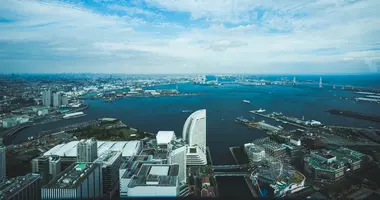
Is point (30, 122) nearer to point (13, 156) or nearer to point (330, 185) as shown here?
point (13, 156)

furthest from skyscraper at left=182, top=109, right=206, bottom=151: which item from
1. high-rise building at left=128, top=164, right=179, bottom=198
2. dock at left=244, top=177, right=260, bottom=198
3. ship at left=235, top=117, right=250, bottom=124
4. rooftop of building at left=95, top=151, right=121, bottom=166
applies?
ship at left=235, top=117, right=250, bottom=124

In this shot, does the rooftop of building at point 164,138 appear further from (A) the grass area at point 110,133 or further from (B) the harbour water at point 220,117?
(A) the grass area at point 110,133

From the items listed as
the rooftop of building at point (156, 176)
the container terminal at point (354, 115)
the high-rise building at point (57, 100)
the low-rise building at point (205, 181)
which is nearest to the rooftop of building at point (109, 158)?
the rooftop of building at point (156, 176)

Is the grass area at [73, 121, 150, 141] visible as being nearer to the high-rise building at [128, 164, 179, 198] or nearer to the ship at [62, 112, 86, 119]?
the ship at [62, 112, 86, 119]

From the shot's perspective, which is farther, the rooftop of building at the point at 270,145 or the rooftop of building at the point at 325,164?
the rooftop of building at the point at 270,145

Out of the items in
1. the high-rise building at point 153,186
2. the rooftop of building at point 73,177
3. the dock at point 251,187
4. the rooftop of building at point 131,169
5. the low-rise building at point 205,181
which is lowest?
the dock at point 251,187

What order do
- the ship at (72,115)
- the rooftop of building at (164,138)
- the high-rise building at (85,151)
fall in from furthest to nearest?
the ship at (72,115) < the rooftop of building at (164,138) < the high-rise building at (85,151)
